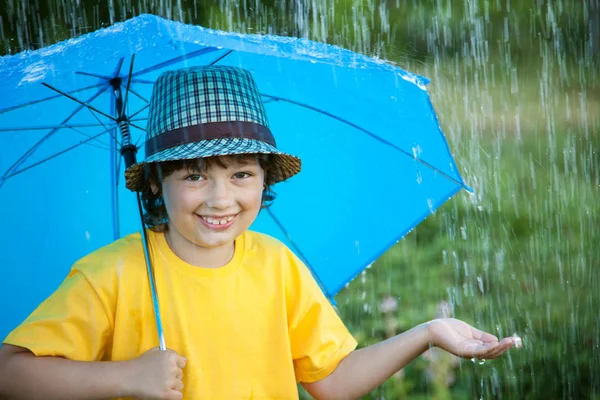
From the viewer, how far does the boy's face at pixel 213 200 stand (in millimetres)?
2244

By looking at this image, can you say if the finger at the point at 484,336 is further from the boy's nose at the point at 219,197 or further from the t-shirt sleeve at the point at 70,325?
the t-shirt sleeve at the point at 70,325

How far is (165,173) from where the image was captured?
2.30 meters

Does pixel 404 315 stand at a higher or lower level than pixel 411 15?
lower

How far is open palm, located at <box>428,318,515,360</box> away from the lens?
2.19 metres

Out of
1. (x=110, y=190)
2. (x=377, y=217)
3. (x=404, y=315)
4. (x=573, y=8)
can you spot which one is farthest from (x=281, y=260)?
(x=573, y=8)

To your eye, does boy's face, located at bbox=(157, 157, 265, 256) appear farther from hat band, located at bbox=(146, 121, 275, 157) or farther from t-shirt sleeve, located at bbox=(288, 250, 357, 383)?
t-shirt sleeve, located at bbox=(288, 250, 357, 383)

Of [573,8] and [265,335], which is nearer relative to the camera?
[265,335]

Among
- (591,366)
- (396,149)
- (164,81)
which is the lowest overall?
(591,366)

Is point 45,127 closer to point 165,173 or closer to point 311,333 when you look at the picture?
point 165,173

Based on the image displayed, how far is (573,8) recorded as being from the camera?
7945 mm

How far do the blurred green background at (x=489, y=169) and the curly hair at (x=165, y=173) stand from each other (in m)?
1.83

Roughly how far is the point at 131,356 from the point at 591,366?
260 cm

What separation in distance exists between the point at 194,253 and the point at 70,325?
38 cm

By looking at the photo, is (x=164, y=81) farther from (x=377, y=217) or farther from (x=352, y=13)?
(x=352, y=13)
